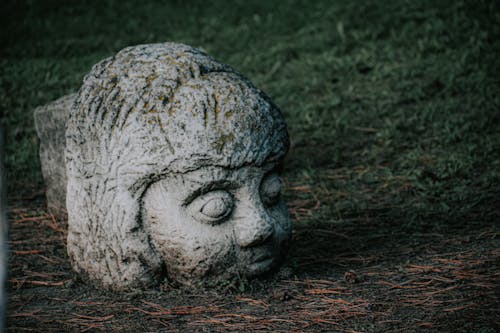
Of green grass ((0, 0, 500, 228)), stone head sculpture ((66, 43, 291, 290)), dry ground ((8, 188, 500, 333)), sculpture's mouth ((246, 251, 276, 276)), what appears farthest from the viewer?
green grass ((0, 0, 500, 228))

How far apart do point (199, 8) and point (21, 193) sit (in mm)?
8315

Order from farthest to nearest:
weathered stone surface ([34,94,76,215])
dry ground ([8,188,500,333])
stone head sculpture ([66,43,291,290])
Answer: weathered stone surface ([34,94,76,215]) < stone head sculpture ([66,43,291,290]) < dry ground ([8,188,500,333])

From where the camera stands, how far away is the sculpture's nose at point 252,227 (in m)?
4.09

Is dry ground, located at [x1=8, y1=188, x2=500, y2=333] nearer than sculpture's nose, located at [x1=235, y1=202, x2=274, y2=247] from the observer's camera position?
Yes

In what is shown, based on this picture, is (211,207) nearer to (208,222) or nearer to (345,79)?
(208,222)

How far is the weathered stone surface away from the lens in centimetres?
596

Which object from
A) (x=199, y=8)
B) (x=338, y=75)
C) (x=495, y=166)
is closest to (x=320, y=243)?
(x=495, y=166)

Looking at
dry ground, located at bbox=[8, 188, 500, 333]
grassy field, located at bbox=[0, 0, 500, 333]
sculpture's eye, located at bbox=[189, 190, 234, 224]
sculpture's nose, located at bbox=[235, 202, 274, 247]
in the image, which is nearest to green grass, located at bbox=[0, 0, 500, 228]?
grassy field, located at bbox=[0, 0, 500, 333]

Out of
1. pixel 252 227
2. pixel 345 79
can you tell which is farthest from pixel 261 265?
pixel 345 79

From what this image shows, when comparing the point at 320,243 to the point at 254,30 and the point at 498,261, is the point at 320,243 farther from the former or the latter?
the point at 254,30

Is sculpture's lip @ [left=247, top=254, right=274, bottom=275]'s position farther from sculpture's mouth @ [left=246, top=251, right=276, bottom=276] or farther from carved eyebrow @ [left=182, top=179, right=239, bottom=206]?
carved eyebrow @ [left=182, top=179, right=239, bottom=206]

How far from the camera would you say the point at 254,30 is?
40.7 feet

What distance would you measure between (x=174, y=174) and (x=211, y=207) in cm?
30

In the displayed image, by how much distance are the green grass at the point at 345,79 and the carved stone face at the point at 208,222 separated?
5.55ft
